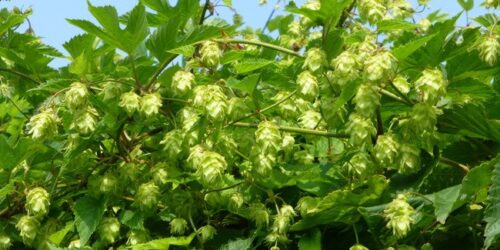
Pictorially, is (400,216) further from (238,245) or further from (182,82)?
(182,82)

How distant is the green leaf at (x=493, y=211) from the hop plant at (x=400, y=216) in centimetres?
26

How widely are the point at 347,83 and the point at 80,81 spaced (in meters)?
0.99

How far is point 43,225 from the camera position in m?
3.61

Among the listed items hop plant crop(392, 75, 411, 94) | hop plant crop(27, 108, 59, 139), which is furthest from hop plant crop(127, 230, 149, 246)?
hop plant crop(392, 75, 411, 94)

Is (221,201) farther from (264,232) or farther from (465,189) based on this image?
(465,189)

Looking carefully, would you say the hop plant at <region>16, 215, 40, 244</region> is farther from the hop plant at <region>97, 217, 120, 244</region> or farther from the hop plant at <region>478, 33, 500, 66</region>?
the hop plant at <region>478, 33, 500, 66</region>

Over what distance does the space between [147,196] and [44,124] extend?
0.45 meters

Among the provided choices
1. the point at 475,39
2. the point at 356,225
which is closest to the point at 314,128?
the point at 356,225

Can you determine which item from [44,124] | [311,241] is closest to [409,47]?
[311,241]

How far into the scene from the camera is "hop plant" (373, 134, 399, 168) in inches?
112

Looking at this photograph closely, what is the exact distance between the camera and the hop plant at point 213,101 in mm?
2920

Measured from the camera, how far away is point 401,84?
305cm

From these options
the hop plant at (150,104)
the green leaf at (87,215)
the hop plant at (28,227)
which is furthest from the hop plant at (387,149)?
the hop plant at (28,227)

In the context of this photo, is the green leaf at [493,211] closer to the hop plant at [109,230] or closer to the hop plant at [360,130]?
the hop plant at [360,130]
